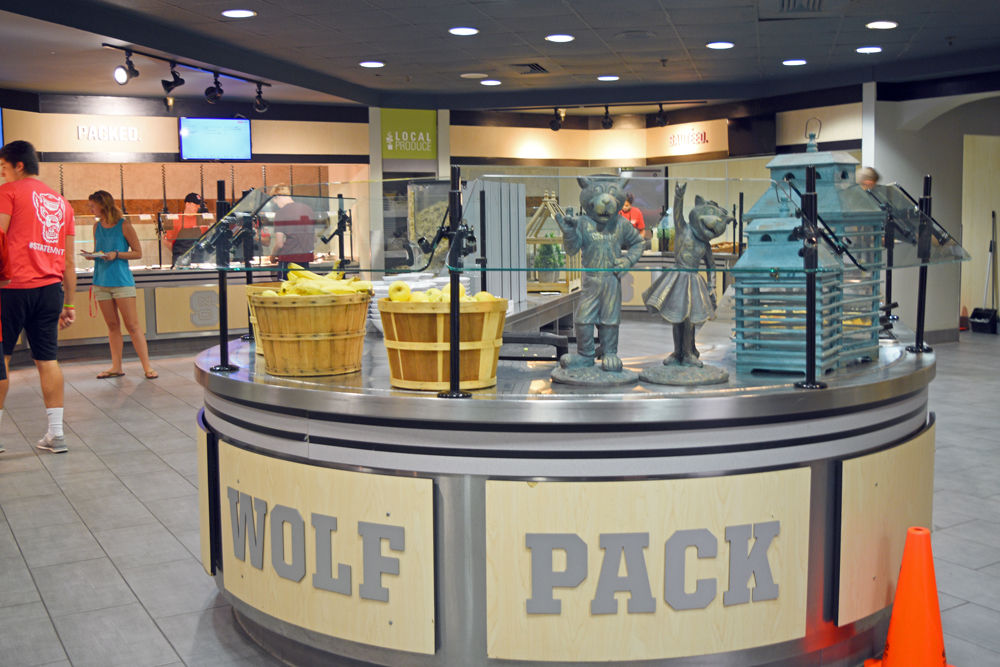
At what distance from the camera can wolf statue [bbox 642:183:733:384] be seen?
283 cm

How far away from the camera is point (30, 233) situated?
5527 mm

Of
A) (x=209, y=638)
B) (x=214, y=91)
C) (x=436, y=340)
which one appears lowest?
(x=209, y=638)

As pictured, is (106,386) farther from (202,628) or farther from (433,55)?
(202,628)

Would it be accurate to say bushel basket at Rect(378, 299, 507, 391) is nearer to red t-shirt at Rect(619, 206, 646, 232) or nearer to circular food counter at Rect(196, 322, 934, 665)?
circular food counter at Rect(196, 322, 934, 665)

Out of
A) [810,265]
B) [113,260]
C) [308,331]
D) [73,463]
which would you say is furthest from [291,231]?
[113,260]

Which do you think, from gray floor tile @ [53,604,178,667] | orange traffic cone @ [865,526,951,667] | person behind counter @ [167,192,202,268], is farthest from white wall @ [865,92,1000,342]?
gray floor tile @ [53,604,178,667]

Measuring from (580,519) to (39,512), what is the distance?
10.7 ft

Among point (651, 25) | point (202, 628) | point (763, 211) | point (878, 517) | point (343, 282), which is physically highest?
point (651, 25)

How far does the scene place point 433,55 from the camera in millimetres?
9711

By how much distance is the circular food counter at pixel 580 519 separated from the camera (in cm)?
262

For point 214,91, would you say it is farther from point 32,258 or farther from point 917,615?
point 917,615

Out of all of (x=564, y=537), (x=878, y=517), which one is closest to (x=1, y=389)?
(x=564, y=537)

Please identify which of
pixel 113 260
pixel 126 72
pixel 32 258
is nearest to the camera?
pixel 32 258

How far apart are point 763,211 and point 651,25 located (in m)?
5.63
